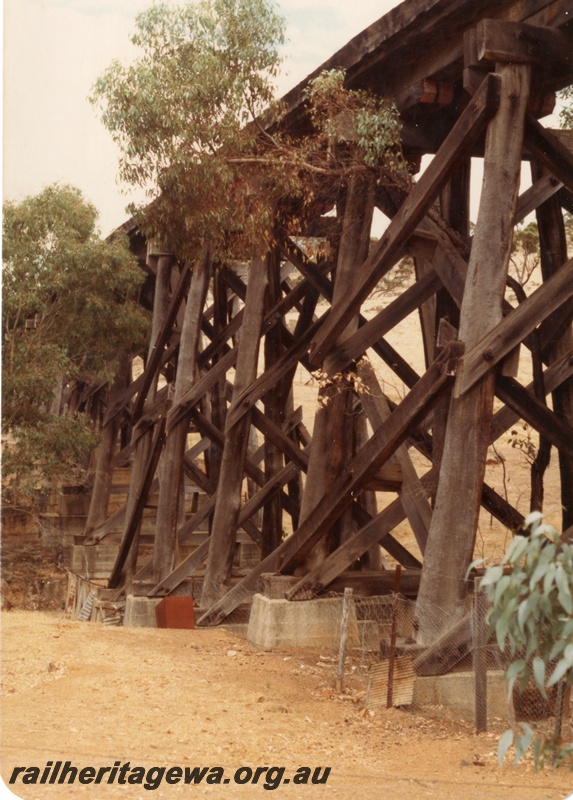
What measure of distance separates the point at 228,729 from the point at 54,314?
9504mm

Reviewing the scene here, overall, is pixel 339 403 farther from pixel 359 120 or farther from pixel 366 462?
pixel 359 120

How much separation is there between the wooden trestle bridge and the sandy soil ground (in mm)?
821

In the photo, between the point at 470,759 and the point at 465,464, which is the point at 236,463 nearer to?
the point at 465,464

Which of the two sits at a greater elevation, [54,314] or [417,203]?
[54,314]

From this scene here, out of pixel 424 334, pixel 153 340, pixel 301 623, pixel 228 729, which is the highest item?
pixel 153 340

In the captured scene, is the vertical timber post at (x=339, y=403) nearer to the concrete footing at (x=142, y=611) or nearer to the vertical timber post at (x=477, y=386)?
the vertical timber post at (x=477, y=386)

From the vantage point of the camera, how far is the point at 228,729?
5887 millimetres

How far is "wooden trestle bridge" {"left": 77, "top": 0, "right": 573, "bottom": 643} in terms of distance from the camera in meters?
6.34

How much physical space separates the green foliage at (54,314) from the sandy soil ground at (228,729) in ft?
17.7

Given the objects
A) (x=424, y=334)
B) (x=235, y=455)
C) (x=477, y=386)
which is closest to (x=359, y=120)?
(x=424, y=334)

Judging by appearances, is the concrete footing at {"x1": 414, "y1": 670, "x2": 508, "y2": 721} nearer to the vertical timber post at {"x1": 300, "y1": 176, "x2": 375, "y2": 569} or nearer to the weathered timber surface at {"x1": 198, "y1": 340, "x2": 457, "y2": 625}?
the weathered timber surface at {"x1": 198, "y1": 340, "x2": 457, "y2": 625}

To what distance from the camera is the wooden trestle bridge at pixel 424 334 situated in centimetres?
634

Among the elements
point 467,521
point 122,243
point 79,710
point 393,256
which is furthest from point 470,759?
point 122,243

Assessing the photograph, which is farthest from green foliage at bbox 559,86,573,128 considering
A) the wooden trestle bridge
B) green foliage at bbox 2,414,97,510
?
green foliage at bbox 2,414,97,510
